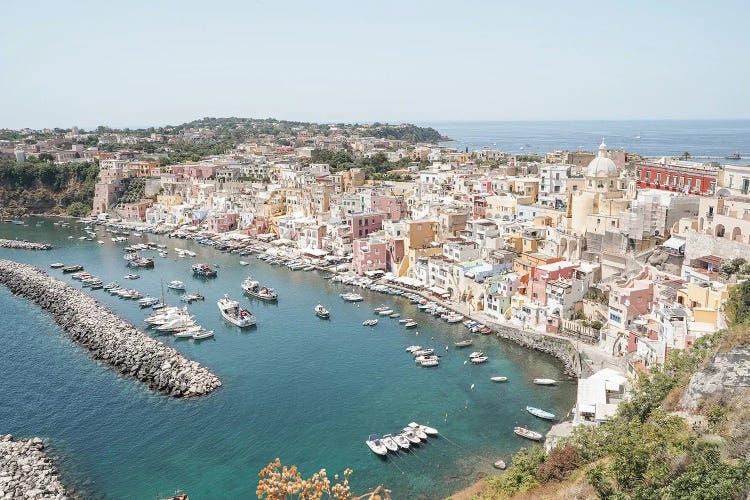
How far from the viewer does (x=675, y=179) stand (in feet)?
117

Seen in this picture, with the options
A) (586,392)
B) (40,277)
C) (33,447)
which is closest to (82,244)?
(40,277)

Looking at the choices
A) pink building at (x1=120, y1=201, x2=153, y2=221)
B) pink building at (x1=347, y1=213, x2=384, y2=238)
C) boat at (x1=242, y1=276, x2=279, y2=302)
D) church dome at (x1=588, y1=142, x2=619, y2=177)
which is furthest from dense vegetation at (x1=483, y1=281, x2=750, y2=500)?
pink building at (x1=120, y1=201, x2=153, y2=221)

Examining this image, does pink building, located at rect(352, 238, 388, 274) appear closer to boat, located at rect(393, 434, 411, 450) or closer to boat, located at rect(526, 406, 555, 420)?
boat, located at rect(526, 406, 555, 420)

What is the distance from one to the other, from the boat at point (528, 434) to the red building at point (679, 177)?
1956cm

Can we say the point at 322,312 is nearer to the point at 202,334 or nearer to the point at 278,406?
the point at 202,334

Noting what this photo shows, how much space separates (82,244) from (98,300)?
21045 mm

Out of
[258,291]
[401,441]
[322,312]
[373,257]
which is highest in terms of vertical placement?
[373,257]

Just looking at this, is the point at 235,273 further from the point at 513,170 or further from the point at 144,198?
the point at 144,198

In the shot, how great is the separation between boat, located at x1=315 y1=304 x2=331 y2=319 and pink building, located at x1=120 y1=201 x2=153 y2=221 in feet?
131

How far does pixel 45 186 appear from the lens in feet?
238

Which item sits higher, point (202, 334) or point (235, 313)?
point (235, 313)

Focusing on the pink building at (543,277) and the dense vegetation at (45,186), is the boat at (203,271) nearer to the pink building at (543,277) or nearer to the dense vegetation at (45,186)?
the pink building at (543,277)

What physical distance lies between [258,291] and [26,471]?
1892cm

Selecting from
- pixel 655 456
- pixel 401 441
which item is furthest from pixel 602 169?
pixel 655 456
